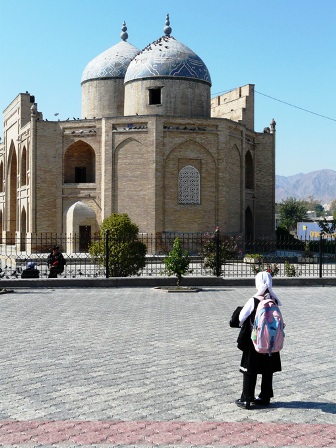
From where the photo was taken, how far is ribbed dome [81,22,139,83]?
120 ft

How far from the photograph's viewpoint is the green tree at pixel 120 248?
56.0ft

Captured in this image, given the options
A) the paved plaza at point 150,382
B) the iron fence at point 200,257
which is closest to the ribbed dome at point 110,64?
the iron fence at point 200,257

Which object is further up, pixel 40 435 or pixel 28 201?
pixel 28 201

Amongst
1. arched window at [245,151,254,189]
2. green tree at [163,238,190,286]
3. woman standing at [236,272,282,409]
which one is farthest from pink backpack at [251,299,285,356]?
arched window at [245,151,254,189]

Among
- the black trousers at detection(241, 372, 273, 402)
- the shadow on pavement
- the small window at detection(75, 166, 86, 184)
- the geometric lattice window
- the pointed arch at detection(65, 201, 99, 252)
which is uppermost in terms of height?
the small window at detection(75, 166, 86, 184)

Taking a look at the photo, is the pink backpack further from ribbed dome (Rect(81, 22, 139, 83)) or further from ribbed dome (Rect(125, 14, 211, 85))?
ribbed dome (Rect(81, 22, 139, 83))

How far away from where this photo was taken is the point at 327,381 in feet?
21.4

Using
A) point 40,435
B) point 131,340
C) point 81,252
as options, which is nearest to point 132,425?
point 40,435

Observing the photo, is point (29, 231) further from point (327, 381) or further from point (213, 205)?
point (327, 381)

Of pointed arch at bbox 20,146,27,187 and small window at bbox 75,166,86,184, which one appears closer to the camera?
small window at bbox 75,166,86,184

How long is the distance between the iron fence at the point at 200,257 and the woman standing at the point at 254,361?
11.2 meters

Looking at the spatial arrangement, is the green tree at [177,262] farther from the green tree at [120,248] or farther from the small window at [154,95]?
the small window at [154,95]

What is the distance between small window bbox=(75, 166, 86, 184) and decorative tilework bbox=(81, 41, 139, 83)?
6.23 m

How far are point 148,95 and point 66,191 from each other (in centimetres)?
678
